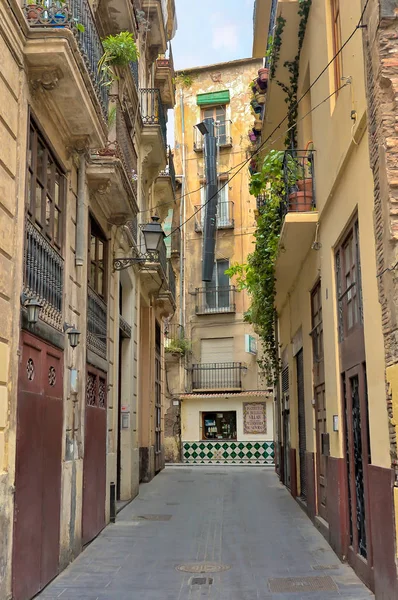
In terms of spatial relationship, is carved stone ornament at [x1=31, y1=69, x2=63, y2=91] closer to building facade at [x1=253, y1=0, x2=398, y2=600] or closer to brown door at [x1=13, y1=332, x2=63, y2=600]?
brown door at [x1=13, y1=332, x2=63, y2=600]

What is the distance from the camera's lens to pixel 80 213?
31.6ft

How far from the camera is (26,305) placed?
6.73 meters

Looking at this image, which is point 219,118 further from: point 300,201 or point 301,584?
point 301,584

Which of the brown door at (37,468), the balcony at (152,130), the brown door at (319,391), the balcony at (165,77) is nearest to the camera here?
the brown door at (37,468)

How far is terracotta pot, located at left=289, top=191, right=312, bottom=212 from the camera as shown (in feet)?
35.4

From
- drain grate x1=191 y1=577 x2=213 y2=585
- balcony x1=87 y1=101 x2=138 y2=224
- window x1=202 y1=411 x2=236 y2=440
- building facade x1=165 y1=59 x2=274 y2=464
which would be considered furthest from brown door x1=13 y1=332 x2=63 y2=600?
window x1=202 y1=411 x2=236 y2=440

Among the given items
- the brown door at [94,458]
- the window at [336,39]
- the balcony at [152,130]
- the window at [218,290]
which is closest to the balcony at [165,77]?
the balcony at [152,130]

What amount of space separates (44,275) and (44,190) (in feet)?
3.54

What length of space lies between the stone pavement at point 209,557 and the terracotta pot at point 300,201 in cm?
529

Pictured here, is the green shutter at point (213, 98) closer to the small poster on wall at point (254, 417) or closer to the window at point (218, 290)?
the window at point (218, 290)

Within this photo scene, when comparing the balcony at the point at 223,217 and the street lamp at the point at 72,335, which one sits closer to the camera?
the street lamp at the point at 72,335

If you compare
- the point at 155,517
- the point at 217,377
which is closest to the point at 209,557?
the point at 155,517

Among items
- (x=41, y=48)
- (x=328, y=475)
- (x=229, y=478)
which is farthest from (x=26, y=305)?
(x=229, y=478)

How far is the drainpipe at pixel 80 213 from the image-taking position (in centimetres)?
943
